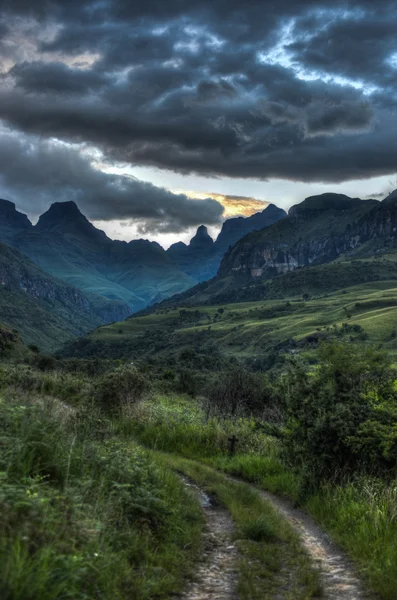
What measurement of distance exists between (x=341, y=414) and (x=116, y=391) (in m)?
12.2

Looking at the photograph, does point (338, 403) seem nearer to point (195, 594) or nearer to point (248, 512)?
point (248, 512)

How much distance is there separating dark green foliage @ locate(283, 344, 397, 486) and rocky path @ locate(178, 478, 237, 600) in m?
2.65

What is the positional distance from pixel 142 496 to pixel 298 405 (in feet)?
20.0

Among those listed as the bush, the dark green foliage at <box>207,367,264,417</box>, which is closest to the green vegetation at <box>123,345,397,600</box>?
the bush

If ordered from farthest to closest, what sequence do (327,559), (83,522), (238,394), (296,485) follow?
(238,394), (296,485), (327,559), (83,522)

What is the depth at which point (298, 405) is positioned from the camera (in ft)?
43.0

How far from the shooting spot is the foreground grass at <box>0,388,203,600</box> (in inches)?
185

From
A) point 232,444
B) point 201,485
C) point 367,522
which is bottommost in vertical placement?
point 232,444

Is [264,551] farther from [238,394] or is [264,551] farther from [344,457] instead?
[238,394]

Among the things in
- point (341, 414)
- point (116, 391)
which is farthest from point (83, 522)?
point (116, 391)

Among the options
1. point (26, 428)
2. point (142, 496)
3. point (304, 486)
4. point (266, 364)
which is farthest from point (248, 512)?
point (266, 364)

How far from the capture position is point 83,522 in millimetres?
5551

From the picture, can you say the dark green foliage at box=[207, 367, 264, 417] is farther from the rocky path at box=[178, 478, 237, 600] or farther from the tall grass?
the rocky path at box=[178, 478, 237, 600]

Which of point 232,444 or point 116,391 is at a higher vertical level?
point 116,391
